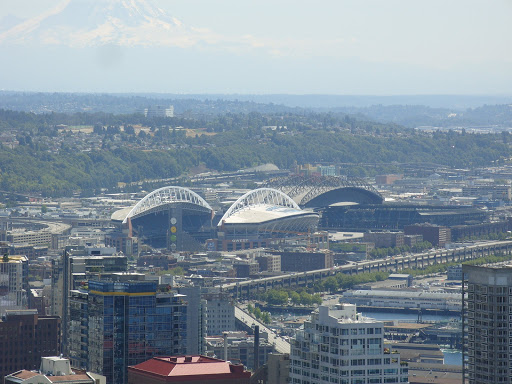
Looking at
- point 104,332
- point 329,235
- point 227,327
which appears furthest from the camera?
point 329,235

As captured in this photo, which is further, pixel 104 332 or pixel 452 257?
pixel 452 257

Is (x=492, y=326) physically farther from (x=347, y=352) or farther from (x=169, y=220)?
(x=169, y=220)

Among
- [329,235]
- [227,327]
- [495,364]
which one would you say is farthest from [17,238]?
[495,364]

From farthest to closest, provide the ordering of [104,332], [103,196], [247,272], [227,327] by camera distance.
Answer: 1. [103,196]
2. [247,272]
3. [227,327]
4. [104,332]

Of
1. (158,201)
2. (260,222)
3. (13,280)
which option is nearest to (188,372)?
(13,280)

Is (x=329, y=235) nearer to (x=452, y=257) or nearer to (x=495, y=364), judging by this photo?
(x=452, y=257)

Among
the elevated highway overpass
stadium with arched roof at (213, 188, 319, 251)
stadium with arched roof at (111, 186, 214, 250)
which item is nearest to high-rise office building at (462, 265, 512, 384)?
the elevated highway overpass
